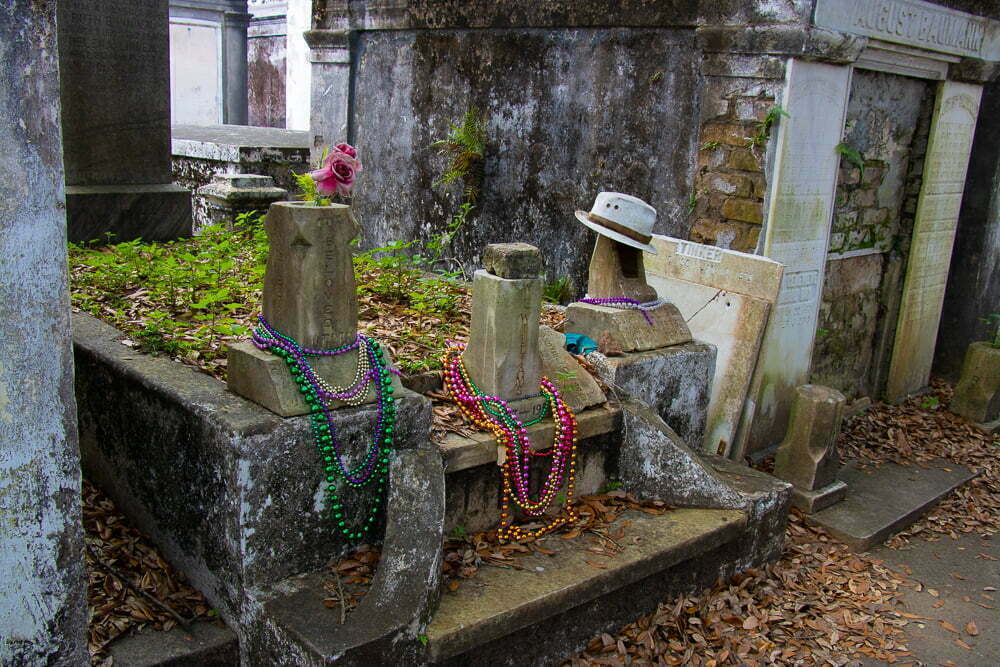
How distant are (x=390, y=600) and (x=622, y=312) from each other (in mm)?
2388

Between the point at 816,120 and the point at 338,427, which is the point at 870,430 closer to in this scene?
the point at 816,120

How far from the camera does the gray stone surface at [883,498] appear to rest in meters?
5.74

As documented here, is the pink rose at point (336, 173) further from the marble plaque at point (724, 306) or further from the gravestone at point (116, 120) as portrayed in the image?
the gravestone at point (116, 120)

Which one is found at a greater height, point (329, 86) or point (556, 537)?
point (329, 86)

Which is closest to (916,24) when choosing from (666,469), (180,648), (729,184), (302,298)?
(729,184)

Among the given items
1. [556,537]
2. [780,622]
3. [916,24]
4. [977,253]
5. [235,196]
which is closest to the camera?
[556,537]

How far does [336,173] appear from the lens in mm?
4113

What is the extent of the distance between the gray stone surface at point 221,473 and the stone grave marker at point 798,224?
337 centimetres

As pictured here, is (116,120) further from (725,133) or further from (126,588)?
(725,133)

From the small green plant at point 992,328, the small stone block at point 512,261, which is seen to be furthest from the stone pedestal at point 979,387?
the small stone block at point 512,261

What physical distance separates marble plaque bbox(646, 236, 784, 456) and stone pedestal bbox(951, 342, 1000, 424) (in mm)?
3042

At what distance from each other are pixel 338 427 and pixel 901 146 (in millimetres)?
6027

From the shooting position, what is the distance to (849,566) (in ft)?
17.6

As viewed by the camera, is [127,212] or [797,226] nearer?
[797,226]
